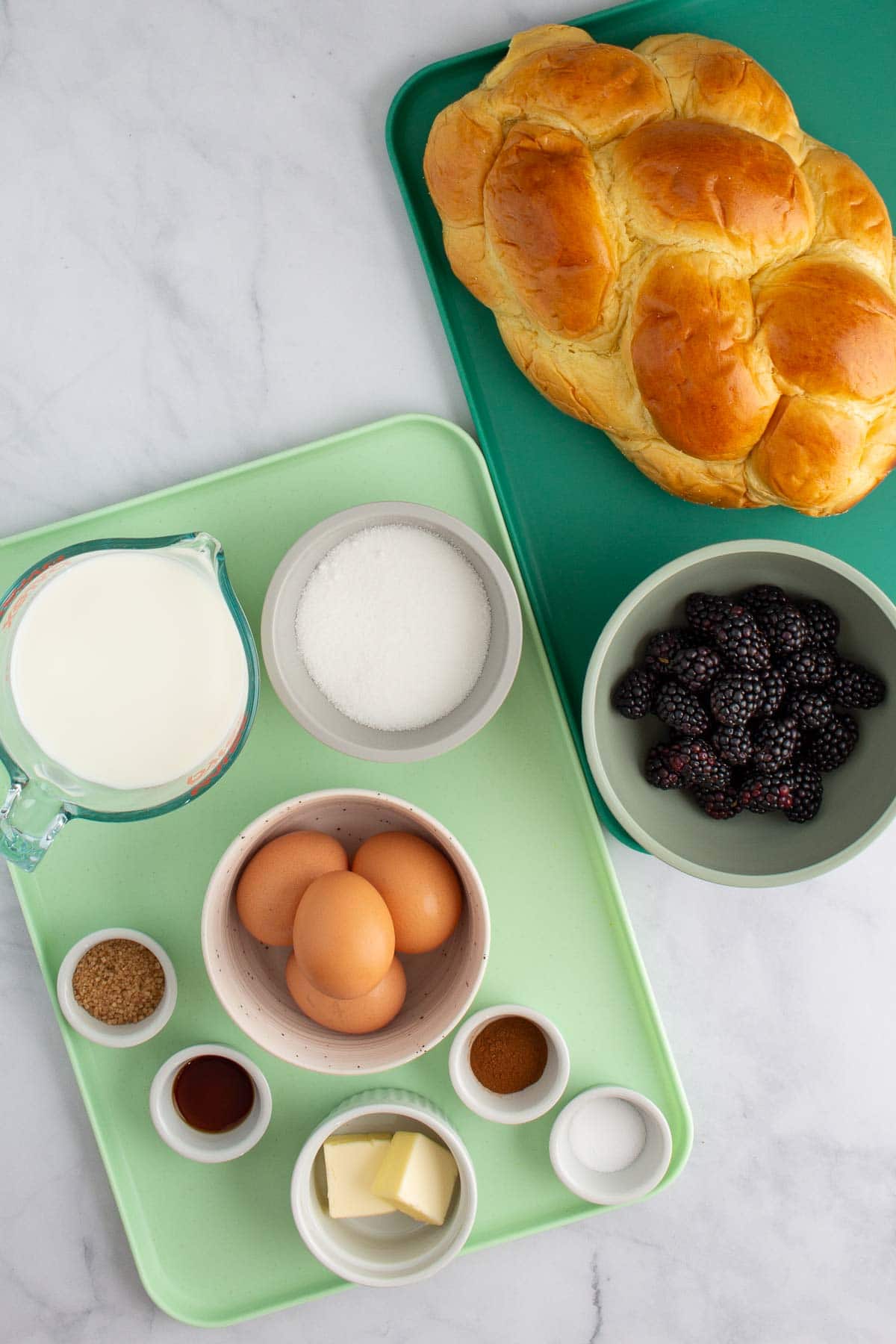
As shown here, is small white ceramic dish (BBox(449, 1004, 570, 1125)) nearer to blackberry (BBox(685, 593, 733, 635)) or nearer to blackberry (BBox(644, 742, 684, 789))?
blackberry (BBox(644, 742, 684, 789))

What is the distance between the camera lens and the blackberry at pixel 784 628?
119 cm

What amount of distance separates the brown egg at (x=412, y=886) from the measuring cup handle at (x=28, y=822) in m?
0.37

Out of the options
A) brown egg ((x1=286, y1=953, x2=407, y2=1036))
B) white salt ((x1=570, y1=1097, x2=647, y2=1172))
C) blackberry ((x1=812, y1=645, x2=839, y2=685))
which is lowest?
white salt ((x1=570, y1=1097, x2=647, y2=1172))

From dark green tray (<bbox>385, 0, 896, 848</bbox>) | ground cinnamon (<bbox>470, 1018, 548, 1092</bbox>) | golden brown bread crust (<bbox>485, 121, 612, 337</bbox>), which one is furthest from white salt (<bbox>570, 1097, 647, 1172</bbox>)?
golden brown bread crust (<bbox>485, 121, 612, 337</bbox>)

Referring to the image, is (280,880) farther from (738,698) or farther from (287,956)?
(738,698)

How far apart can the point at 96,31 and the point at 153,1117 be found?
1536 mm

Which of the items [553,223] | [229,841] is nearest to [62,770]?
[229,841]

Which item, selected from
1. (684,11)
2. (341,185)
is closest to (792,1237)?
(341,185)

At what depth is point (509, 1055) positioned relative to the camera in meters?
1.34

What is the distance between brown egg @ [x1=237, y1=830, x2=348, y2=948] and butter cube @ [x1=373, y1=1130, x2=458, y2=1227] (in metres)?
0.34

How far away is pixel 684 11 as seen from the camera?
1.37 meters

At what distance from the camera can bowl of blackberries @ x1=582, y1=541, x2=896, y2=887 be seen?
1188 millimetres

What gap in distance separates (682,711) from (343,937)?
50 cm

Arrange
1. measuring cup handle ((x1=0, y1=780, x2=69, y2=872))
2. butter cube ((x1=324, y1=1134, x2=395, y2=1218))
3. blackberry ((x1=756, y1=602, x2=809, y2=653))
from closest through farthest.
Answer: measuring cup handle ((x1=0, y1=780, x2=69, y2=872)) < blackberry ((x1=756, y1=602, x2=809, y2=653)) < butter cube ((x1=324, y1=1134, x2=395, y2=1218))
